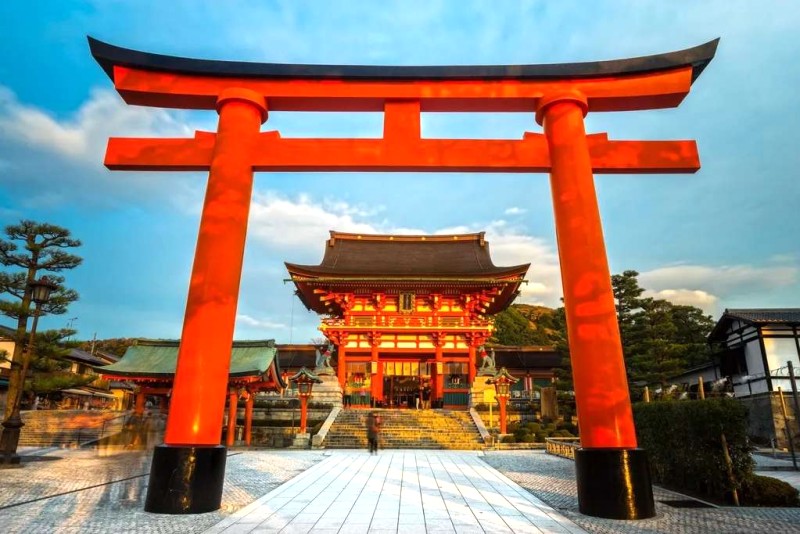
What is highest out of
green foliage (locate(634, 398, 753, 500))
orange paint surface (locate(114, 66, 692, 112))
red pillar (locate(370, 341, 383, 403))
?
orange paint surface (locate(114, 66, 692, 112))

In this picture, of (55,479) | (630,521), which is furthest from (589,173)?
(55,479)

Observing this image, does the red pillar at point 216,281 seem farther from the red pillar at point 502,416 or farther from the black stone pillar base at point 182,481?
the red pillar at point 502,416

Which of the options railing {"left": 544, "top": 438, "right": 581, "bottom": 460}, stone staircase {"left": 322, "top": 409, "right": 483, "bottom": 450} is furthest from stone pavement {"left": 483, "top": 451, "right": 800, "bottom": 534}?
stone staircase {"left": 322, "top": 409, "right": 483, "bottom": 450}

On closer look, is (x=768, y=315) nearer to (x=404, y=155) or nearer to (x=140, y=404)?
(x=404, y=155)

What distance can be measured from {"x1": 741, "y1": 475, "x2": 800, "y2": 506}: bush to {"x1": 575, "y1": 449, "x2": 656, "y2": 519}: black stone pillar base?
9.09 feet

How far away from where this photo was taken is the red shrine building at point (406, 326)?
26.0m

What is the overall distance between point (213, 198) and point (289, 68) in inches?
95.5

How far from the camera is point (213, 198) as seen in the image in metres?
6.73

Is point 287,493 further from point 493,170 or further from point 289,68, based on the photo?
point 289,68

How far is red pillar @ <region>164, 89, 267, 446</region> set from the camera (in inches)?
233

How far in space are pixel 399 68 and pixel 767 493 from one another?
8593 mm

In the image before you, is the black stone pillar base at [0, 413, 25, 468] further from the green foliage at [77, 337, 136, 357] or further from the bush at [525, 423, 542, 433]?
the green foliage at [77, 337, 136, 357]

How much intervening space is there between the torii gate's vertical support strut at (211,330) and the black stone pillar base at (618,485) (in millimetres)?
4597

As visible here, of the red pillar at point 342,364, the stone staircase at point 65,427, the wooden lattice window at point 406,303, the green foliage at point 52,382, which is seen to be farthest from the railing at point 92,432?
the wooden lattice window at point 406,303
